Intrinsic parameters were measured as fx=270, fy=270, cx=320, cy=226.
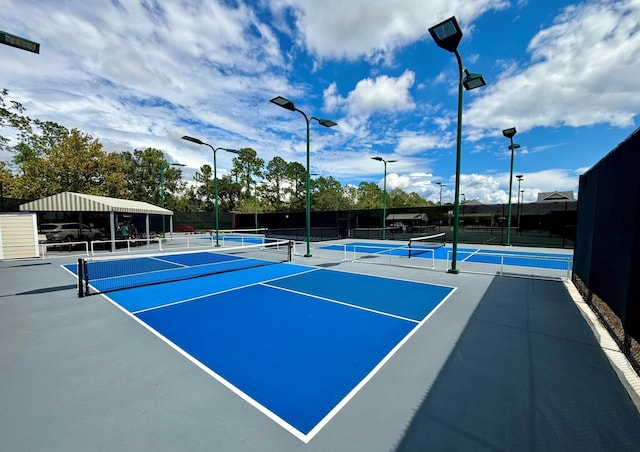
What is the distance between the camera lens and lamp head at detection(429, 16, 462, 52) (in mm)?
8349

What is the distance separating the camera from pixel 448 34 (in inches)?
343

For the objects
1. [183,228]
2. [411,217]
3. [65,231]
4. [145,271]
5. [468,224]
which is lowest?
[145,271]

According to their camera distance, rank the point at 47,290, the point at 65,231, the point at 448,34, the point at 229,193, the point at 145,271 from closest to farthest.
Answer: the point at 448,34, the point at 47,290, the point at 145,271, the point at 65,231, the point at 229,193

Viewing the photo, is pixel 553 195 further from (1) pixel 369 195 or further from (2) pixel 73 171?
(2) pixel 73 171

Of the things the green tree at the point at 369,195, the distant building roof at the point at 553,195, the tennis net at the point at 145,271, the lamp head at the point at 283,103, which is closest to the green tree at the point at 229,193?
the green tree at the point at 369,195

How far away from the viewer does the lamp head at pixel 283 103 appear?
12.4m

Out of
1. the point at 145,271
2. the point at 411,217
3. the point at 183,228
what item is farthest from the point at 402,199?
the point at 145,271

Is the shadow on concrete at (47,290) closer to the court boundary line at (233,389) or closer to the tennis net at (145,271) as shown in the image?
the tennis net at (145,271)

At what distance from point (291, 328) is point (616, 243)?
21.6 ft

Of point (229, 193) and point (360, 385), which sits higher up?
point (229, 193)

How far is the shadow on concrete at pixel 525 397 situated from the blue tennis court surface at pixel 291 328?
0.99 meters

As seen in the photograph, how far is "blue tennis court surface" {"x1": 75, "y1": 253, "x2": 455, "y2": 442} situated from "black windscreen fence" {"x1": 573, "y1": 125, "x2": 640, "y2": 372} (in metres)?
3.26

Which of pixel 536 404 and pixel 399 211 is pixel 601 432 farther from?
pixel 399 211

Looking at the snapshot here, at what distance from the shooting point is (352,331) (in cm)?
553
